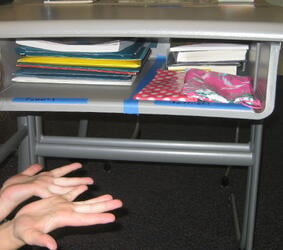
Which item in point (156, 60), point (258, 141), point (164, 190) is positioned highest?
point (156, 60)

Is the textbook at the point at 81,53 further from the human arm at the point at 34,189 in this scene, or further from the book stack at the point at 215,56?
the human arm at the point at 34,189

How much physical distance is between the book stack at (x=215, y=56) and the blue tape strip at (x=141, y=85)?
3.7 inches

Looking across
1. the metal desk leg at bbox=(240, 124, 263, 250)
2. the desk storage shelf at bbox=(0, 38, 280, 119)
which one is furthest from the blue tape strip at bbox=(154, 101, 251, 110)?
the metal desk leg at bbox=(240, 124, 263, 250)

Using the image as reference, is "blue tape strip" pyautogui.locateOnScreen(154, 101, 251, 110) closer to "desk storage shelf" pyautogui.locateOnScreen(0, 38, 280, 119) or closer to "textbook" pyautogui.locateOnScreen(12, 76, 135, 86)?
"desk storage shelf" pyautogui.locateOnScreen(0, 38, 280, 119)

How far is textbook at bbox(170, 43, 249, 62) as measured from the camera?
3.37 ft

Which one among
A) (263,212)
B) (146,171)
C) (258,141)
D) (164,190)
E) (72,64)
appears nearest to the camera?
(72,64)

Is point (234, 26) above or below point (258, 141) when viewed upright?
above

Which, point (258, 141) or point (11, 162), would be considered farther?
point (11, 162)

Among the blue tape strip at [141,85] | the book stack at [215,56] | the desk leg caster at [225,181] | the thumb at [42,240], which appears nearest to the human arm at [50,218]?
the thumb at [42,240]

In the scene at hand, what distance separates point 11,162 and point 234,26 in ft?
5.91

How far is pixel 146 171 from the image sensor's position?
2156mm

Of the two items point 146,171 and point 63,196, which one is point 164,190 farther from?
point 63,196

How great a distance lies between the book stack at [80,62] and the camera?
96cm

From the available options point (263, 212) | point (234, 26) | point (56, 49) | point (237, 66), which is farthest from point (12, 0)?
point (263, 212)
